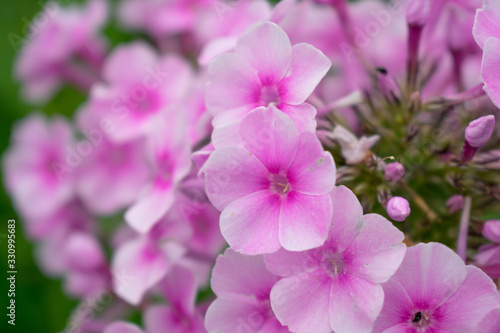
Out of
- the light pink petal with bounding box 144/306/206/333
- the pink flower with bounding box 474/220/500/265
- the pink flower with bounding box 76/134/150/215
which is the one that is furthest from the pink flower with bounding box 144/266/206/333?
the pink flower with bounding box 474/220/500/265

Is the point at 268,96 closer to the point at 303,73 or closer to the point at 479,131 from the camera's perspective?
the point at 303,73

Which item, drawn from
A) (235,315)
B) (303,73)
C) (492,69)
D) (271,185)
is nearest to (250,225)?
(271,185)

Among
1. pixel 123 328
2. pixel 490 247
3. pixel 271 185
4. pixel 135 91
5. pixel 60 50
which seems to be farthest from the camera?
pixel 60 50

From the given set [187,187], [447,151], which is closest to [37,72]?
[187,187]

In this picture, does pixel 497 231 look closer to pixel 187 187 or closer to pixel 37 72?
pixel 187 187

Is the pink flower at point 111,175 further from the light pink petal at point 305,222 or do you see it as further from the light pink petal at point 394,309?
the light pink petal at point 394,309

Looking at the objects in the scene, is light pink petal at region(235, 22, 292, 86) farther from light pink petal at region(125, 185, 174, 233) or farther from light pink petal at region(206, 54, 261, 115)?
light pink petal at region(125, 185, 174, 233)
